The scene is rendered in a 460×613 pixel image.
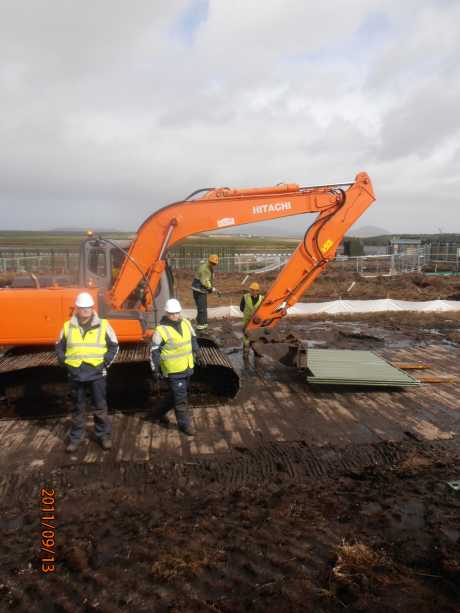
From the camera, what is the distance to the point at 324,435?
538 cm

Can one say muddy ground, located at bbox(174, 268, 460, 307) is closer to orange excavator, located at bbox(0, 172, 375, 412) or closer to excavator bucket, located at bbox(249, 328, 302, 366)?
excavator bucket, located at bbox(249, 328, 302, 366)

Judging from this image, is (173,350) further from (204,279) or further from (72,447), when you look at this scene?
(204,279)

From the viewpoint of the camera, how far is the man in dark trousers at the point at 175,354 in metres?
5.09

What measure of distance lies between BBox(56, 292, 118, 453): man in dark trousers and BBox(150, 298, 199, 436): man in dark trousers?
53 centimetres

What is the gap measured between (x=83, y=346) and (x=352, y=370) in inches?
176

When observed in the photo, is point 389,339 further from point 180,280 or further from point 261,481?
point 180,280

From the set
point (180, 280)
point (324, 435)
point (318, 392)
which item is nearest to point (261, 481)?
point (324, 435)

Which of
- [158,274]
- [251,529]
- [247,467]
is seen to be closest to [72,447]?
[247,467]

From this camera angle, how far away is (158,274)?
6.55 m

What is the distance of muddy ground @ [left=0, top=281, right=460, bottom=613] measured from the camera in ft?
8.84

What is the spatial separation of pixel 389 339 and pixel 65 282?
26.2ft

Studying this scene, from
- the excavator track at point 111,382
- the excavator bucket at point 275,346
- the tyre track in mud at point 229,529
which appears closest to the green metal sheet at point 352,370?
the excavator bucket at point 275,346

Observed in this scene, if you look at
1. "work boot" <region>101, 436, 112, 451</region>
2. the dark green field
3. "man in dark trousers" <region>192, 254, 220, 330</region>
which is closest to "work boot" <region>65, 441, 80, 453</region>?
"work boot" <region>101, 436, 112, 451</region>
